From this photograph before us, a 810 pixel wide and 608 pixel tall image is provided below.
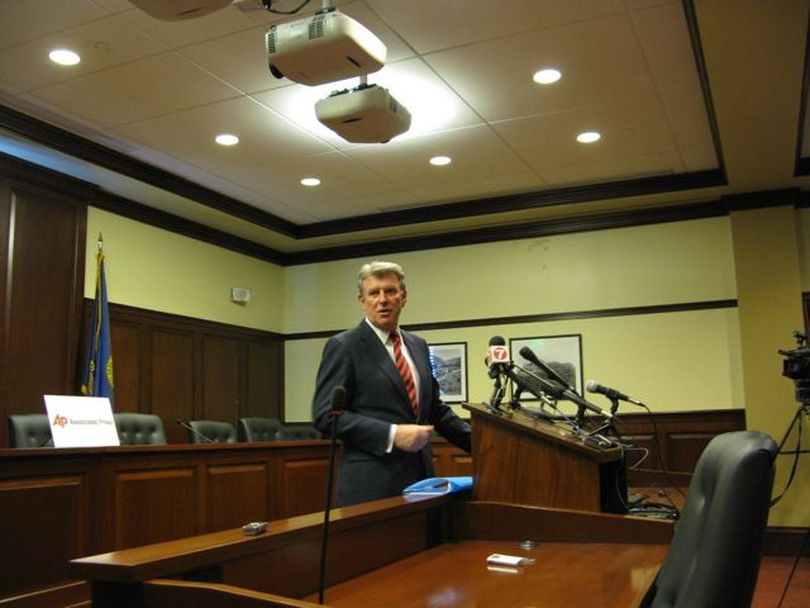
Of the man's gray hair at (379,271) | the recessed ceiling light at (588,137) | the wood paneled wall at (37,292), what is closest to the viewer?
the man's gray hair at (379,271)

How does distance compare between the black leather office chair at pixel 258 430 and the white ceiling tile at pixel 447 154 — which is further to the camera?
the black leather office chair at pixel 258 430

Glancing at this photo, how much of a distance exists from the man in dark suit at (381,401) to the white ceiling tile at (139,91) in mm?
2538

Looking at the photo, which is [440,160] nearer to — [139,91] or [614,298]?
[614,298]

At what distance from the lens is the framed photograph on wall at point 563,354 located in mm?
7137

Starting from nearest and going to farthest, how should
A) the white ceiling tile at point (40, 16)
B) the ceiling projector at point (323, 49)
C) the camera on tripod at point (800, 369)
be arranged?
the ceiling projector at point (323, 49)
the white ceiling tile at point (40, 16)
the camera on tripod at point (800, 369)

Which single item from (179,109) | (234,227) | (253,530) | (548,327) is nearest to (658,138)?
(548,327)

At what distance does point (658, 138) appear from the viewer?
5727 millimetres

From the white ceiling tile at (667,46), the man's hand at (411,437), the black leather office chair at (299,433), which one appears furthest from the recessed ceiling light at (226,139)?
the man's hand at (411,437)

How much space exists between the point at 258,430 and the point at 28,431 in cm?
220

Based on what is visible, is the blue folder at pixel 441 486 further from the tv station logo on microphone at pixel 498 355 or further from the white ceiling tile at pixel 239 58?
the white ceiling tile at pixel 239 58

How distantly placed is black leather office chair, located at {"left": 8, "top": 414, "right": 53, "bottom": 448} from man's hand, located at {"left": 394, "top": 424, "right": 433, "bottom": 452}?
3.17 meters

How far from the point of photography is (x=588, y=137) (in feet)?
18.6

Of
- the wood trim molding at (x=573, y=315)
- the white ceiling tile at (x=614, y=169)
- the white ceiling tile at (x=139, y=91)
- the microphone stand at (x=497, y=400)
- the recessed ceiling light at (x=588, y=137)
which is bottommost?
the microphone stand at (x=497, y=400)

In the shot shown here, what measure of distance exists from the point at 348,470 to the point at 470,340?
540 centimetres
